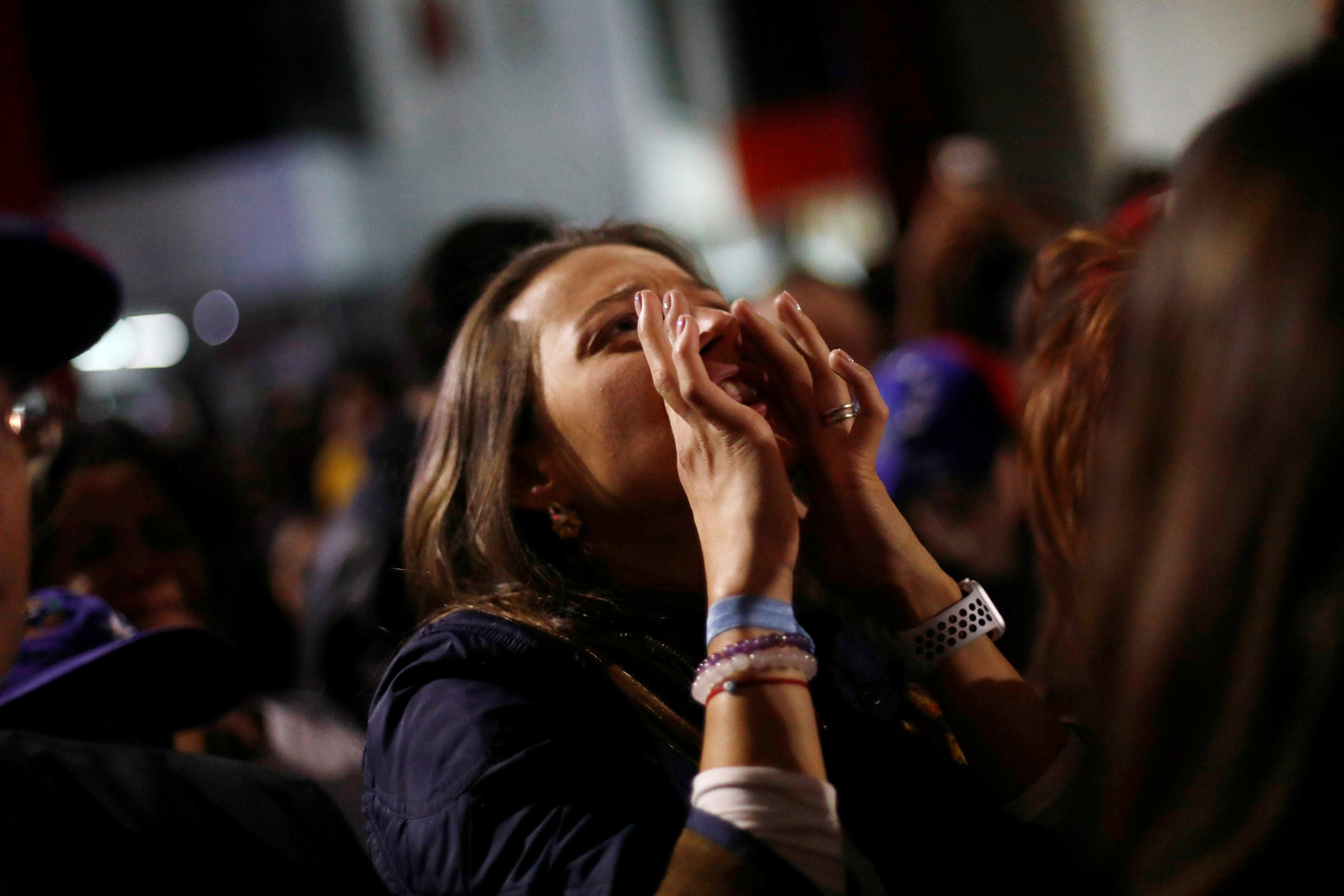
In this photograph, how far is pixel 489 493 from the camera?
1.38 metres

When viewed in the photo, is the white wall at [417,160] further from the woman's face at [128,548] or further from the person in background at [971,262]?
the woman's face at [128,548]

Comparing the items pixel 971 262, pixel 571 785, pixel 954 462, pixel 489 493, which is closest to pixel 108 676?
pixel 489 493

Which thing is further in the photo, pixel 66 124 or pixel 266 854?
pixel 66 124

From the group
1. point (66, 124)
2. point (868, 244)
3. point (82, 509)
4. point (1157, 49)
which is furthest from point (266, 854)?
point (66, 124)

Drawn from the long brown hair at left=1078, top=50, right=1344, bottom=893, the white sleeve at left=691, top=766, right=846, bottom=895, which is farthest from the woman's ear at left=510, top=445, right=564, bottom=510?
the long brown hair at left=1078, top=50, right=1344, bottom=893

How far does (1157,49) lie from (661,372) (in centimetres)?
402

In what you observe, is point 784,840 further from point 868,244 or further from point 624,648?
point 868,244

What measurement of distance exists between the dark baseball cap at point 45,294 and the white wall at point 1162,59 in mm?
3439

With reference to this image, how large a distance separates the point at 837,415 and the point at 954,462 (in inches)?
46.1

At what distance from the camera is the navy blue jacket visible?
3.22ft

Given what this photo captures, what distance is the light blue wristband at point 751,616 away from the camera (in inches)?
38.9

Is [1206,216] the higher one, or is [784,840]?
[1206,216]

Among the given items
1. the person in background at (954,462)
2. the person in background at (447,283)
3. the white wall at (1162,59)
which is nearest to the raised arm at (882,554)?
the person in background at (447,283)

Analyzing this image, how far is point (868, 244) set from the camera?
29.6 ft
